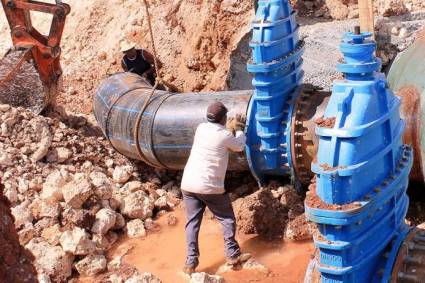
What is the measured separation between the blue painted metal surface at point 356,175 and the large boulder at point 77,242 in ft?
9.03

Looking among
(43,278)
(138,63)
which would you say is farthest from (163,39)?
(43,278)

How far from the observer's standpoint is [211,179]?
5152mm

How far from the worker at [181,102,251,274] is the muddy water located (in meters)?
0.17

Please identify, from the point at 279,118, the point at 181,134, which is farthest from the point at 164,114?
the point at 279,118

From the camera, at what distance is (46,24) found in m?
10.4

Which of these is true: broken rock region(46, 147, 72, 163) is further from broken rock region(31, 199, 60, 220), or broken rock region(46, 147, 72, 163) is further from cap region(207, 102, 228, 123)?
cap region(207, 102, 228, 123)

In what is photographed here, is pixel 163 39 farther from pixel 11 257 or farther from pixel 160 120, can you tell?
pixel 11 257

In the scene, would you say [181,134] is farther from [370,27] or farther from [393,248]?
[393,248]

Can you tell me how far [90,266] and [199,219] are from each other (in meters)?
1.00

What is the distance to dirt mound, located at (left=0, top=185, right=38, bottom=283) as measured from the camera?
2631 millimetres

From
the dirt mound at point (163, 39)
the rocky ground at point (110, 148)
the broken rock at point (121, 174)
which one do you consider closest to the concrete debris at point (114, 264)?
the rocky ground at point (110, 148)

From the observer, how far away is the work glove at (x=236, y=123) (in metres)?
5.57

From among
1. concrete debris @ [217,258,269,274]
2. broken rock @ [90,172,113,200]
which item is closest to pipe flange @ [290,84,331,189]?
concrete debris @ [217,258,269,274]

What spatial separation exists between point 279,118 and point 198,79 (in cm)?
302
